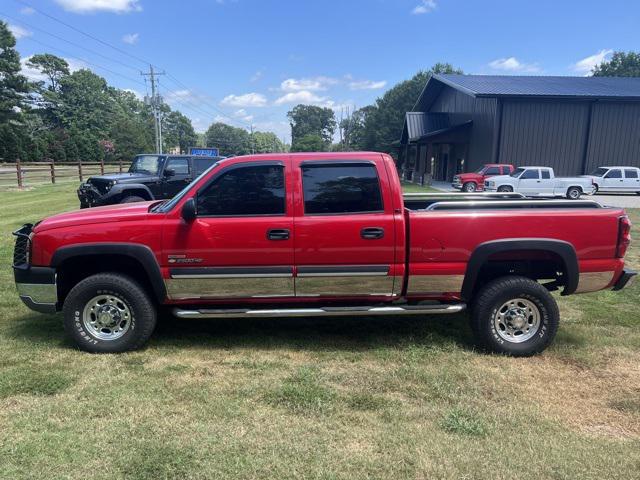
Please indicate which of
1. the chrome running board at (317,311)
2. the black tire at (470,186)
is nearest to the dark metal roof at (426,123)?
the black tire at (470,186)

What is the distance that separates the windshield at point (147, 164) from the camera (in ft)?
45.0

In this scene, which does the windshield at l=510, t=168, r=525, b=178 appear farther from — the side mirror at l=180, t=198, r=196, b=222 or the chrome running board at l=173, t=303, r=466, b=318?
the side mirror at l=180, t=198, r=196, b=222

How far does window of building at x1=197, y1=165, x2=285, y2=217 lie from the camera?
436 centimetres

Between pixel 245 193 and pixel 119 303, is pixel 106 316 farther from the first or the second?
pixel 245 193

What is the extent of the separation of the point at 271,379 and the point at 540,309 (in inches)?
97.9

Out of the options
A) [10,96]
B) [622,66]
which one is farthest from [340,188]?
[622,66]

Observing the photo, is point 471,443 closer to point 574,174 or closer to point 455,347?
point 455,347

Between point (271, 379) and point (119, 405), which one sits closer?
point (119, 405)

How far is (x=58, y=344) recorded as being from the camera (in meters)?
4.63

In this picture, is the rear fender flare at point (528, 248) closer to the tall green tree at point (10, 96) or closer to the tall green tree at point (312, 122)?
the tall green tree at point (10, 96)

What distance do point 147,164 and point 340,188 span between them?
431 inches

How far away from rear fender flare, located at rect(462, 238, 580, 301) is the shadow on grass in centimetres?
86

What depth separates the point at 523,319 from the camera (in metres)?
4.45

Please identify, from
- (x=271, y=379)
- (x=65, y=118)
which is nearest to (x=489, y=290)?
(x=271, y=379)
